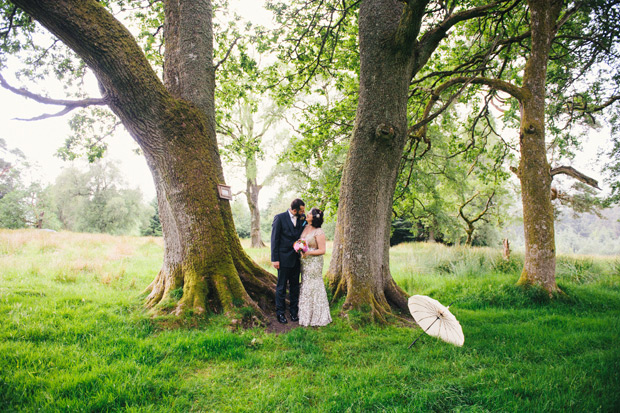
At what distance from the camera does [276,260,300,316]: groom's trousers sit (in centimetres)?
534

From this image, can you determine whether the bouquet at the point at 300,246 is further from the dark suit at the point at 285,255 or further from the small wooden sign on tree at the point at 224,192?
the small wooden sign on tree at the point at 224,192

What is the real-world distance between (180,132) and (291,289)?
11.9ft

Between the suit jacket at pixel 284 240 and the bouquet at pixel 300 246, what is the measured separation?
0.18 metres

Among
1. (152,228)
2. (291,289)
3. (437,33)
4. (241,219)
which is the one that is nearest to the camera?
(291,289)

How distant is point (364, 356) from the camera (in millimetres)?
3912

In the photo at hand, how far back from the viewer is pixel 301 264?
542cm

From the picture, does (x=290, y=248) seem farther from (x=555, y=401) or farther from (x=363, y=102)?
(x=555, y=401)

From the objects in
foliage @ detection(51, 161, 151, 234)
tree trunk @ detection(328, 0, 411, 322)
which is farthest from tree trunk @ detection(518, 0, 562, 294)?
foliage @ detection(51, 161, 151, 234)

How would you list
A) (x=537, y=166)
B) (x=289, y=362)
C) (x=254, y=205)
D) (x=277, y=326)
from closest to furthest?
(x=289, y=362) → (x=277, y=326) → (x=537, y=166) → (x=254, y=205)

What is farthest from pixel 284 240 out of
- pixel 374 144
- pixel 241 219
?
pixel 241 219

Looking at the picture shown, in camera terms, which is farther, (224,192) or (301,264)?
(224,192)

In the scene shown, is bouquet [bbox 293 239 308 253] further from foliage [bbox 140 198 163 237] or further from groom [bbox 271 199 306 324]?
foliage [bbox 140 198 163 237]

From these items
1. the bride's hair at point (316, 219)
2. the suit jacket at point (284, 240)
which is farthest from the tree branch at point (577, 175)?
the suit jacket at point (284, 240)

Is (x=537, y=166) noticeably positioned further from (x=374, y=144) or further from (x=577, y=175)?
(x=374, y=144)
